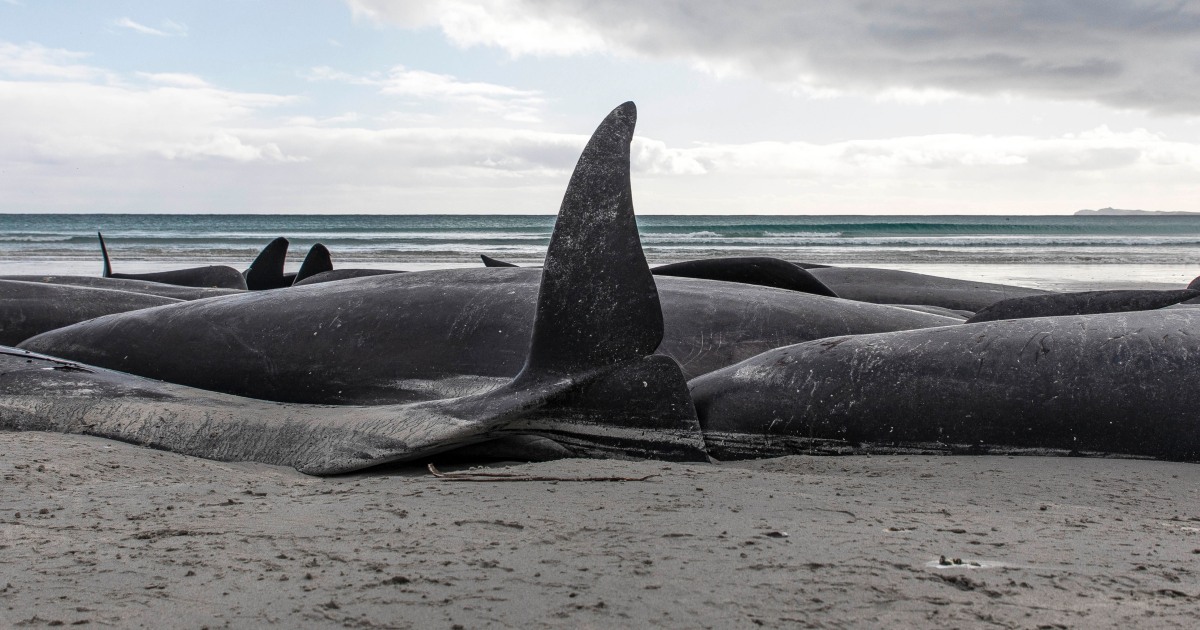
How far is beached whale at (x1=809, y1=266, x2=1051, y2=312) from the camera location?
27.7 feet

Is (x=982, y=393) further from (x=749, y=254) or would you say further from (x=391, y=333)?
(x=749, y=254)

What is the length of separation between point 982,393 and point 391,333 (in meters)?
2.68

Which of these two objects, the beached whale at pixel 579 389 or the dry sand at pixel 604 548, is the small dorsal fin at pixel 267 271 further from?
the dry sand at pixel 604 548

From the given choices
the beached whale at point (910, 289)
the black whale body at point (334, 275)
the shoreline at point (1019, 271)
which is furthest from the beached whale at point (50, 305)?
the shoreline at point (1019, 271)

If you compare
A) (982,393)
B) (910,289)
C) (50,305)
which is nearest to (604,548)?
(982,393)

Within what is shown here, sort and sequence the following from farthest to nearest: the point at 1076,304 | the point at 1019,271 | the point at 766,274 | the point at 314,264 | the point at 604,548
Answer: the point at 1019,271
the point at 314,264
the point at 766,274
the point at 1076,304
the point at 604,548

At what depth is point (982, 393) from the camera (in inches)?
152

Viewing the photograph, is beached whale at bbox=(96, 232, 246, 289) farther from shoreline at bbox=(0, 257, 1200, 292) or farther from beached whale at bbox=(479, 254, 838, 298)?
shoreline at bbox=(0, 257, 1200, 292)

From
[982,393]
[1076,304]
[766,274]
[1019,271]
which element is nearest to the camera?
[982,393]

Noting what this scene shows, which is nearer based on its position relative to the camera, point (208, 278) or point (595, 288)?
point (595, 288)

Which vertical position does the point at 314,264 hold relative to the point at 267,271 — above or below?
above

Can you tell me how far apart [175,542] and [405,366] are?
7.76ft

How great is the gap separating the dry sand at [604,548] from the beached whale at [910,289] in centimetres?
509

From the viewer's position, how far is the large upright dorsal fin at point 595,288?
376 cm
